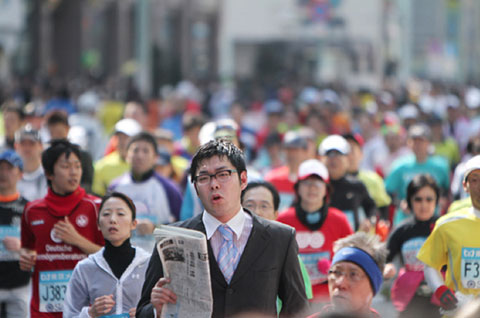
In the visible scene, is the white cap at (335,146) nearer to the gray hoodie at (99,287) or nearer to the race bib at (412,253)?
Answer: the race bib at (412,253)

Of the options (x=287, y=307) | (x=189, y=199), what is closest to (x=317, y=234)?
(x=189, y=199)

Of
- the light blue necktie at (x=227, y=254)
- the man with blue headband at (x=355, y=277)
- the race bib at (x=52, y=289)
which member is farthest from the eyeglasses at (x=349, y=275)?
the race bib at (x=52, y=289)

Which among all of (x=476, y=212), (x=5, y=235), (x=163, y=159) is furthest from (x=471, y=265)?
(x=163, y=159)

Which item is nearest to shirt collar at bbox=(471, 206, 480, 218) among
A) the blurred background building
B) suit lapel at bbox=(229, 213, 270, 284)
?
suit lapel at bbox=(229, 213, 270, 284)

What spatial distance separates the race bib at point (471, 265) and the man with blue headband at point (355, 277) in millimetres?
1137

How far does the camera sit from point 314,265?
7570mm

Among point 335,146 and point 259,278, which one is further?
point 335,146

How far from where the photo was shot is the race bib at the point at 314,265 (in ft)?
24.5

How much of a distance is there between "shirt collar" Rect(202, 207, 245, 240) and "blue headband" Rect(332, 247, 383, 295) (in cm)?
55

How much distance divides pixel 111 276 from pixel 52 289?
779 millimetres

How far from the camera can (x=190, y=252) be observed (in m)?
4.43

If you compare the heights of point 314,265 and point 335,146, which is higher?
point 335,146

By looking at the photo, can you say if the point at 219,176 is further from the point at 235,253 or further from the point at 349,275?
the point at 349,275

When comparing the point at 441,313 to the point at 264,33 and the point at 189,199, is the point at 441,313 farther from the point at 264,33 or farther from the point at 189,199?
the point at 264,33
